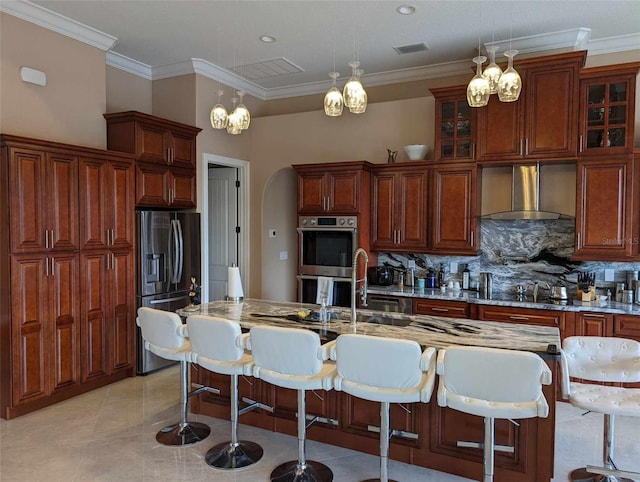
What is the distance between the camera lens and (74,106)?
439 cm

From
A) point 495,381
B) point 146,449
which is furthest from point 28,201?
point 495,381

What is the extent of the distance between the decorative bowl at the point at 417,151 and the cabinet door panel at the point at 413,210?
0.64 ft

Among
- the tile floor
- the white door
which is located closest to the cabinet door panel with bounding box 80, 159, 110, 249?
the tile floor

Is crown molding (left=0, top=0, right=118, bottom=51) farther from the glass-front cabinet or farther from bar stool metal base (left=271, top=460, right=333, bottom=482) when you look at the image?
bar stool metal base (left=271, top=460, right=333, bottom=482)

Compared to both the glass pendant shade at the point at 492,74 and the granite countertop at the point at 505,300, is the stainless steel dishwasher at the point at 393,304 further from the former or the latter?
the glass pendant shade at the point at 492,74

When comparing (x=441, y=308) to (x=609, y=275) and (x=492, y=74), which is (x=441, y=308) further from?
(x=492, y=74)

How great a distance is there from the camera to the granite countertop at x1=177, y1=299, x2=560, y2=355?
2.61m

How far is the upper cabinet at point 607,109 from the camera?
405cm

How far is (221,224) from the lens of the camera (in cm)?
635

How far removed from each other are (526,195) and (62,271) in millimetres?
4416

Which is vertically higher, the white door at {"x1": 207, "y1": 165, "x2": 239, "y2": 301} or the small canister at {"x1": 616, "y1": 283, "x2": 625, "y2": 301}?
the white door at {"x1": 207, "y1": 165, "x2": 239, "y2": 301}

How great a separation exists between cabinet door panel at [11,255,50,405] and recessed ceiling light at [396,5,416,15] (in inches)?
146

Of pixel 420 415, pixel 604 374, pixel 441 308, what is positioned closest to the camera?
pixel 604 374

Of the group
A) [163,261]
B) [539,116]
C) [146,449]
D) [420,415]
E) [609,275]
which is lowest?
[146,449]
